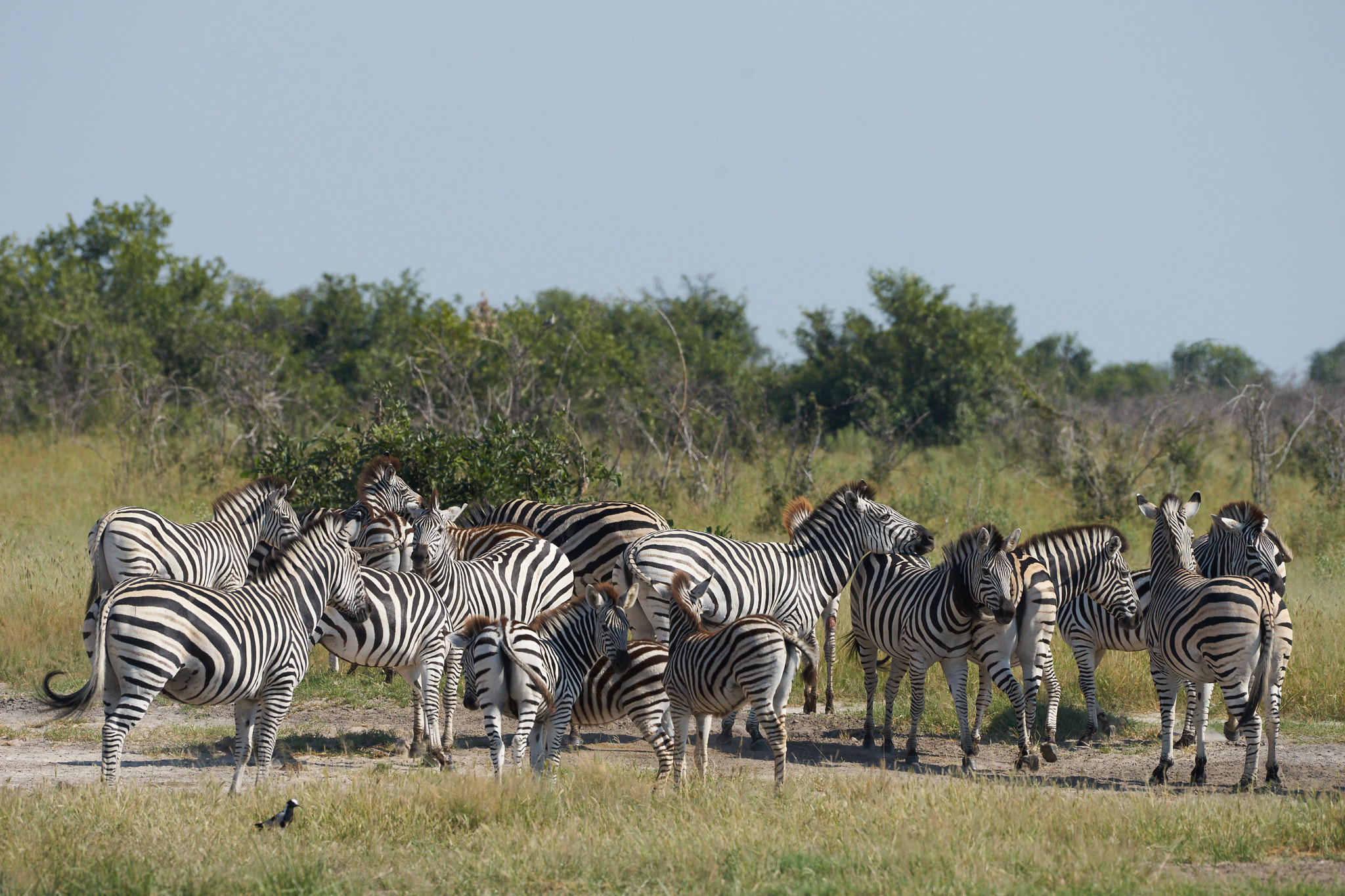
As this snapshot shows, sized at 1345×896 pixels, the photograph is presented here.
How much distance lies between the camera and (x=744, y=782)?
7078 millimetres

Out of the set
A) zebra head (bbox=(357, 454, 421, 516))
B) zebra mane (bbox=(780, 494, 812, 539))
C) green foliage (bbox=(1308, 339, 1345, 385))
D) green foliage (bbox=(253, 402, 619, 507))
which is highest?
green foliage (bbox=(1308, 339, 1345, 385))

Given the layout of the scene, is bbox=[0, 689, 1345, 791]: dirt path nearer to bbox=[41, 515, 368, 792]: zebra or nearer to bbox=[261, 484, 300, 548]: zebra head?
bbox=[41, 515, 368, 792]: zebra

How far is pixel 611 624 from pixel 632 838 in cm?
185

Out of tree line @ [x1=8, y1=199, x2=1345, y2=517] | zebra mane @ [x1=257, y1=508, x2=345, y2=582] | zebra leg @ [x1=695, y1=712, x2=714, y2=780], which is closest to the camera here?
zebra leg @ [x1=695, y1=712, x2=714, y2=780]

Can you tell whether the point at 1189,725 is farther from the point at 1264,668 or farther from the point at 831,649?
the point at 831,649

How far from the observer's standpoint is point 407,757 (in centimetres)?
863

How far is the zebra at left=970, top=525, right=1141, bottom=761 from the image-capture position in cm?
859

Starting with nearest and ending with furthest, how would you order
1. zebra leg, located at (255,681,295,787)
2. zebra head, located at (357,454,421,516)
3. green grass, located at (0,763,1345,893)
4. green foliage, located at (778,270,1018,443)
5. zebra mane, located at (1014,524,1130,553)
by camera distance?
1. green grass, located at (0,763,1345,893)
2. zebra leg, located at (255,681,295,787)
3. zebra mane, located at (1014,524,1130,553)
4. zebra head, located at (357,454,421,516)
5. green foliage, located at (778,270,1018,443)

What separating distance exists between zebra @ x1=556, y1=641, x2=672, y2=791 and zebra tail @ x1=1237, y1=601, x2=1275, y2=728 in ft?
12.3

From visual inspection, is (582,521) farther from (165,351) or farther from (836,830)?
(165,351)

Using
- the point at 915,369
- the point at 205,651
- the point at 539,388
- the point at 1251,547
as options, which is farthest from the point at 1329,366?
the point at 205,651

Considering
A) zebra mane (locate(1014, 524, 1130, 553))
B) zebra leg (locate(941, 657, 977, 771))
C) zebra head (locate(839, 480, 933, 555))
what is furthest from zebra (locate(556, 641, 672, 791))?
zebra mane (locate(1014, 524, 1130, 553))

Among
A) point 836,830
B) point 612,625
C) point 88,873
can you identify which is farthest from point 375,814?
point 836,830

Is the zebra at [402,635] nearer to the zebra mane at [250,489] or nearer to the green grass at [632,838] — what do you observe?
the green grass at [632,838]
